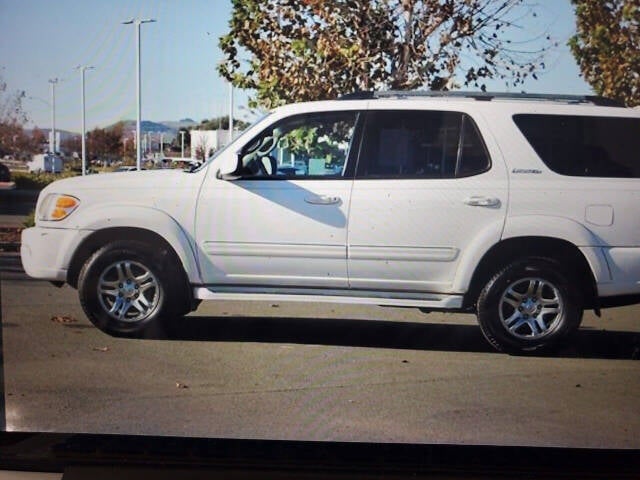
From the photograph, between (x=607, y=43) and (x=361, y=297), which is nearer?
(x=607, y=43)

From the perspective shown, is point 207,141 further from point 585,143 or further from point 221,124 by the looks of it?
point 585,143

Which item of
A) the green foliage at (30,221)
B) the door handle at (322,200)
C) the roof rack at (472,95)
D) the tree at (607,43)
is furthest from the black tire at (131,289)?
the tree at (607,43)

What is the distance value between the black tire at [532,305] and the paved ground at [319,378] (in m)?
0.06

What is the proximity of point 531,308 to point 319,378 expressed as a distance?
1002 millimetres

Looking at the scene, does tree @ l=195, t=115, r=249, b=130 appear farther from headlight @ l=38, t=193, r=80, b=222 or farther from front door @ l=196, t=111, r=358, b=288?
headlight @ l=38, t=193, r=80, b=222

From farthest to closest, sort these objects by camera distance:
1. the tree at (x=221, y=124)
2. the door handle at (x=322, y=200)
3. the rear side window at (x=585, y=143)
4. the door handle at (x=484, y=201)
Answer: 1. the tree at (x=221, y=124)
2. the door handle at (x=322, y=200)
3. the door handle at (x=484, y=201)
4. the rear side window at (x=585, y=143)

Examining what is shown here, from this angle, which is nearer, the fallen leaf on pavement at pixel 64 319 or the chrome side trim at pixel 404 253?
the chrome side trim at pixel 404 253

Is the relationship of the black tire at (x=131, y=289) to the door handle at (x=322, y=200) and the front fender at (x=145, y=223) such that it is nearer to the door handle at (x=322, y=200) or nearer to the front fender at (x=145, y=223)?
the front fender at (x=145, y=223)

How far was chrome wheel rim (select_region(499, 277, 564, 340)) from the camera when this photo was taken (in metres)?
4.20

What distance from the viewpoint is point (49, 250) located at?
428cm

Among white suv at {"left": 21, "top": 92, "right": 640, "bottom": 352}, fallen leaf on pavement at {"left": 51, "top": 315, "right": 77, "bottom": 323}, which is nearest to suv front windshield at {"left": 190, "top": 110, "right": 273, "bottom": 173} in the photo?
white suv at {"left": 21, "top": 92, "right": 640, "bottom": 352}

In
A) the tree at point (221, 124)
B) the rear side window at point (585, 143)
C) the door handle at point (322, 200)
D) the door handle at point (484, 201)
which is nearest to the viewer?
the rear side window at point (585, 143)

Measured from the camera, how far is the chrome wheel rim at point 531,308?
4.20 m

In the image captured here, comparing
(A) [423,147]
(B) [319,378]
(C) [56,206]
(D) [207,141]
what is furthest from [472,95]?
(C) [56,206]
